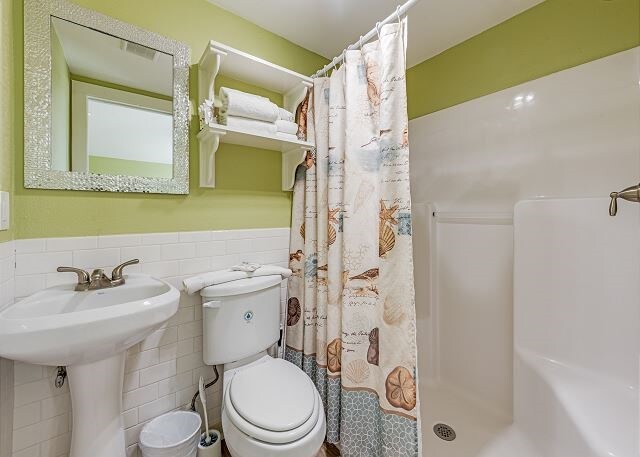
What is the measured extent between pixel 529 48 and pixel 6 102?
2.26 metres

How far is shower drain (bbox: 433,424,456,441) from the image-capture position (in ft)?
4.64

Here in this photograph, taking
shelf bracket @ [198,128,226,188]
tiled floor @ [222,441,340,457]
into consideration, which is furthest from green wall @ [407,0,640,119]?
tiled floor @ [222,441,340,457]

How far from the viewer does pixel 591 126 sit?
1.22m

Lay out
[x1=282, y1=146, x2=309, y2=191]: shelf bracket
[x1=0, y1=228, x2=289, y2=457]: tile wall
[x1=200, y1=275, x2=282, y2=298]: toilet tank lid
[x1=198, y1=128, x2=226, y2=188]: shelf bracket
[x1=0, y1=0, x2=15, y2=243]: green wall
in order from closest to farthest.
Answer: [x1=0, y1=0, x2=15, y2=243]: green wall, [x1=0, y1=228, x2=289, y2=457]: tile wall, [x1=200, y1=275, x2=282, y2=298]: toilet tank lid, [x1=198, y1=128, x2=226, y2=188]: shelf bracket, [x1=282, y1=146, x2=309, y2=191]: shelf bracket

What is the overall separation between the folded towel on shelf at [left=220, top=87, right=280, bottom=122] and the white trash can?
1.41m

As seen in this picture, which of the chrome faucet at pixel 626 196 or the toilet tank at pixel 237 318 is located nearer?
the chrome faucet at pixel 626 196

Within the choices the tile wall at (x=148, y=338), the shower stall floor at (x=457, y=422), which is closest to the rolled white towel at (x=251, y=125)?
the tile wall at (x=148, y=338)

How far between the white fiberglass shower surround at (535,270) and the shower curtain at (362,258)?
47 cm

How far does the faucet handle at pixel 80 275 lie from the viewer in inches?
38.6

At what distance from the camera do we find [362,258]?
1.26m

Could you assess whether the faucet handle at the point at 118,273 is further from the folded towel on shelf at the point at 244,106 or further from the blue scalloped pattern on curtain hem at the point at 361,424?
the blue scalloped pattern on curtain hem at the point at 361,424

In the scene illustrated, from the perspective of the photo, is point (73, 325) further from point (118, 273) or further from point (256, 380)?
point (256, 380)

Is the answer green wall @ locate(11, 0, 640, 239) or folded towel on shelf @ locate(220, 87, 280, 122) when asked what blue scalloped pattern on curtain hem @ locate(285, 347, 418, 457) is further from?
folded towel on shelf @ locate(220, 87, 280, 122)

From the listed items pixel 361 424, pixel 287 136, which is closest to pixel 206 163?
pixel 287 136
